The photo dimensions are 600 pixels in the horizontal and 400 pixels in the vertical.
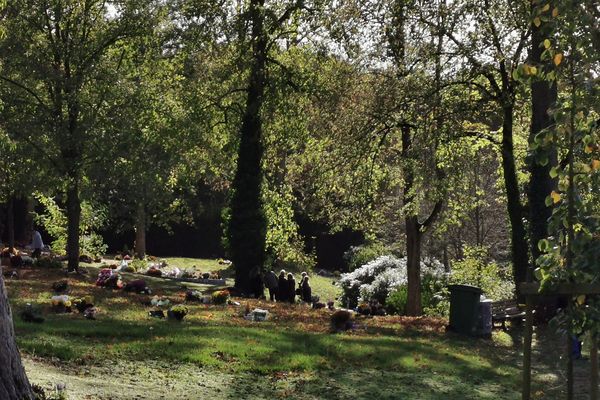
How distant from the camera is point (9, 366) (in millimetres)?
7480

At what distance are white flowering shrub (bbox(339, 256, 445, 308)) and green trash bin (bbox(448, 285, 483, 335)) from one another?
443 inches

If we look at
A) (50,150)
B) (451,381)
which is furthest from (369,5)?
(451,381)

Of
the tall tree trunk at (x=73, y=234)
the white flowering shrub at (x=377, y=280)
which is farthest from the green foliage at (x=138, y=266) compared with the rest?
the white flowering shrub at (x=377, y=280)

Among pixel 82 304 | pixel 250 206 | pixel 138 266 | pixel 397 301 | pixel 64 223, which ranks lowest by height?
pixel 397 301

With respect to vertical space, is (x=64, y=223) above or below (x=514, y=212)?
below

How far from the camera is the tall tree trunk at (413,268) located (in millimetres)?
27375

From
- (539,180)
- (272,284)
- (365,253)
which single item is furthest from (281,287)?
(365,253)

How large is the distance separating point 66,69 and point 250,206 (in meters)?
7.37

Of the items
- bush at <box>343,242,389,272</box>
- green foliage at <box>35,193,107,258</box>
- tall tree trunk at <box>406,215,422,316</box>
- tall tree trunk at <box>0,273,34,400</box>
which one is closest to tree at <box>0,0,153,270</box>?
green foliage at <box>35,193,107,258</box>

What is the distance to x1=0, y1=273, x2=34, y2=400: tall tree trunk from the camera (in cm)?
739

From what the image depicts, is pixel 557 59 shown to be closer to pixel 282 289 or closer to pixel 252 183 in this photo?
pixel 282 289

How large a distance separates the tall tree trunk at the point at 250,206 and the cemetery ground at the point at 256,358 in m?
7.73

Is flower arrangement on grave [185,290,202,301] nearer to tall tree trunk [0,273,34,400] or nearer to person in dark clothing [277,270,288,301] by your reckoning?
person in dark clothing [277,270,288,301]

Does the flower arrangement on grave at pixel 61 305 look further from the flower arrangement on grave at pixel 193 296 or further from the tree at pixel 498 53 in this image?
the tree at pixel 498 53
